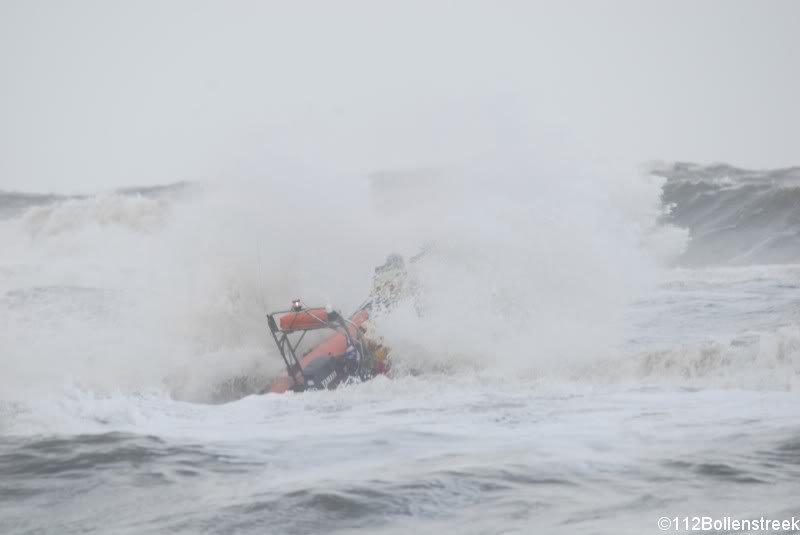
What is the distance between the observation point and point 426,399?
10.2 m

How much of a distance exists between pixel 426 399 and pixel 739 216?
23.1 meters

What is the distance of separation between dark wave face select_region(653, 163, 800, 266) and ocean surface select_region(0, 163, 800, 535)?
253cm

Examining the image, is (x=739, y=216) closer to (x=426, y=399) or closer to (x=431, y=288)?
(x=431, y=288)

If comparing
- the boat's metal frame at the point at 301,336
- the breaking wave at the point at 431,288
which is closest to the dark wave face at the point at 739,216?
the breaking wave at the point at 431,288

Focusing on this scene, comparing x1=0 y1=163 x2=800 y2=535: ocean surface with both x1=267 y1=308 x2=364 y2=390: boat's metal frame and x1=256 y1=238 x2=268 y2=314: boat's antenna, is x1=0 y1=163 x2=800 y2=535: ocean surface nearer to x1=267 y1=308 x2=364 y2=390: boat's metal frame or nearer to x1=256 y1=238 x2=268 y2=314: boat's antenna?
x1=256 y1=238 x2=268 y2=314: boat's antenna

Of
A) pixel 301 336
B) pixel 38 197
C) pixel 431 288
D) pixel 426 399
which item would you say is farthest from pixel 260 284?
pixel 38 197

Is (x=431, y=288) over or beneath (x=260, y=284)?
beneath

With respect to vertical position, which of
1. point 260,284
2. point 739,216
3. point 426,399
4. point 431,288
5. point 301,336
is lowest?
point 426,399

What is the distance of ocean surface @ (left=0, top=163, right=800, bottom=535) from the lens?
247 inches

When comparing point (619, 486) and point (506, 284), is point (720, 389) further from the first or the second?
point (506, 284)

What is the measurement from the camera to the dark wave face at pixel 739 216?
81.7 feet

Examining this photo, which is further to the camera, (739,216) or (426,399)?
(739,216)

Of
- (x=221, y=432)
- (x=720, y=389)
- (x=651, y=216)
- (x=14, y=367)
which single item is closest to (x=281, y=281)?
(x=14, y=367)

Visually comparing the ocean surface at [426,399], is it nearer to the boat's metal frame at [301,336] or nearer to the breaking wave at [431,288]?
the breaking wave at [431,288]
